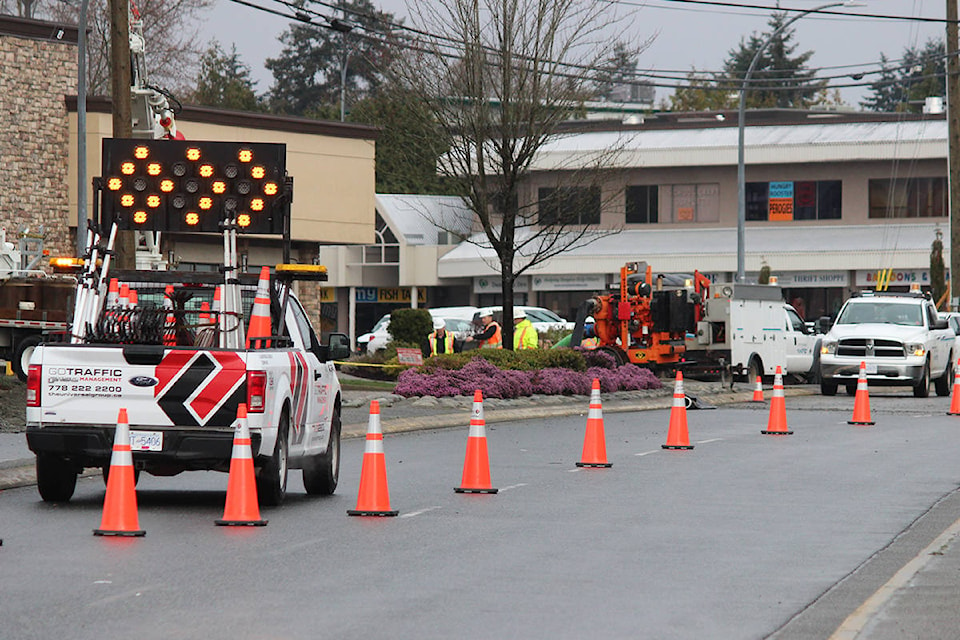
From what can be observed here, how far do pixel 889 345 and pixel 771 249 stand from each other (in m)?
27.0

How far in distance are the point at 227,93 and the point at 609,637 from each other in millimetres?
83604

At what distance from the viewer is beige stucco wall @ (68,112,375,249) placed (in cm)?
5091

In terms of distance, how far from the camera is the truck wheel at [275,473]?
44.8ft

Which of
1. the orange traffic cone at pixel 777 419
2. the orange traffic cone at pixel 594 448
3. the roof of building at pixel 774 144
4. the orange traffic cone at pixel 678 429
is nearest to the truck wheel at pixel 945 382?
the orange traffic cone at pixel 777 419

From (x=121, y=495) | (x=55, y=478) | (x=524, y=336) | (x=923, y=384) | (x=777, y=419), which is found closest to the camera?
(x=121, y=495)

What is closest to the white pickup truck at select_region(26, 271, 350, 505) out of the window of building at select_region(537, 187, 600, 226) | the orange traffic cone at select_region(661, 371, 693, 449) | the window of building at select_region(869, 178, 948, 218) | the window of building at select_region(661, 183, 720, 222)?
the orange traffic cone at select_region(661, 371, 693, 449)

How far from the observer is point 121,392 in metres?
13.3

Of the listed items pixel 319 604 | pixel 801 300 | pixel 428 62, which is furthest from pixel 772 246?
pixel 319 604

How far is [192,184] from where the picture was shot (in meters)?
16.4

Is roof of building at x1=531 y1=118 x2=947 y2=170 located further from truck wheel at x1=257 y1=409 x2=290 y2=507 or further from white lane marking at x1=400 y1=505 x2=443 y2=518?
truck wheel at x1=257 y1=409 x2=290 y2=507

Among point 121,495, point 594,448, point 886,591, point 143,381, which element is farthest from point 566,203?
point 886,591

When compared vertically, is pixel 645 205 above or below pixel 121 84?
above

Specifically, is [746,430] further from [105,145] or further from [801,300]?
[801,300]

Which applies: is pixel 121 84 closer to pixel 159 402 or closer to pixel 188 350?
pixel 188 350
